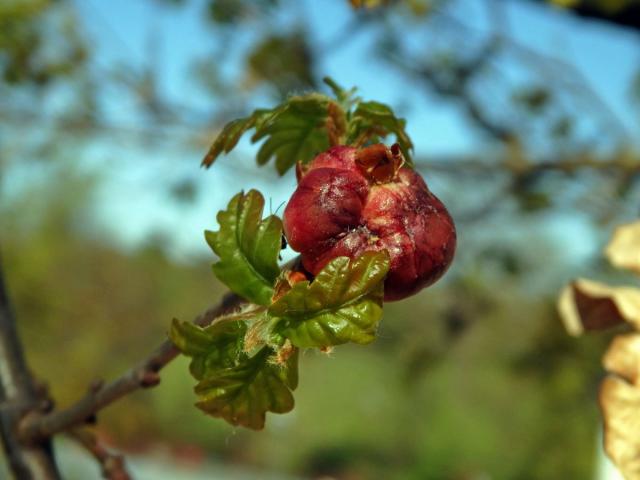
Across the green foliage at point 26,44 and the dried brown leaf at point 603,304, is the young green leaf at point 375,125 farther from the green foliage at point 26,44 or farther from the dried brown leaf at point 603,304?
the green foliage at point 26,44

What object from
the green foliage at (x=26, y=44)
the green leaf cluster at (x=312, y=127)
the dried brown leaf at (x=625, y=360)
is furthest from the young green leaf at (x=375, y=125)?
the green foliage at (x=26, y=44)

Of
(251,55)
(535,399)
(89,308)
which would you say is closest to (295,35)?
(251,55)

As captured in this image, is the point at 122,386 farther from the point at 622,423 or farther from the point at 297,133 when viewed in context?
the point at 622,423

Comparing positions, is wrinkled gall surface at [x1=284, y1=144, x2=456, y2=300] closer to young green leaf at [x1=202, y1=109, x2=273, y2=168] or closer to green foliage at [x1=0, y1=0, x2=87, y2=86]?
young green leaf at [x1=202, y1=109, x2=273, y2=168]

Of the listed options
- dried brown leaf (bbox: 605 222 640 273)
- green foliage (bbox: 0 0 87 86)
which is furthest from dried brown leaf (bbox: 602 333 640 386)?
green foliage (bbox: 0 0 87 86)

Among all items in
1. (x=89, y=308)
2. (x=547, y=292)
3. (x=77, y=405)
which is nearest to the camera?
(x=77, y=405)

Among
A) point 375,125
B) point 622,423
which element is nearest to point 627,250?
point 622,423

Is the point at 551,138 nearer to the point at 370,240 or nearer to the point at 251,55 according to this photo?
the point at 251,55
